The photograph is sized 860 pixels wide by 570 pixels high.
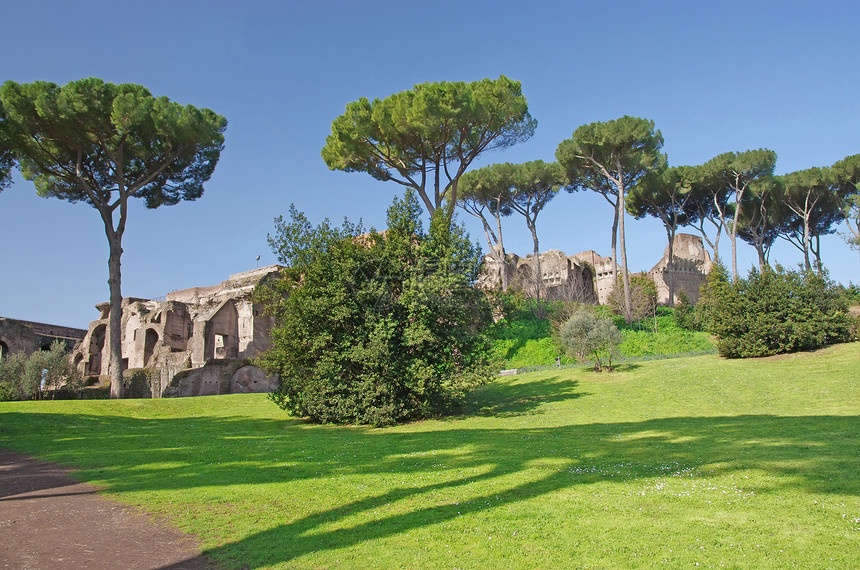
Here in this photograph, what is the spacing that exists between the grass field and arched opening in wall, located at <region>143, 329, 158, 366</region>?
60.6 ft

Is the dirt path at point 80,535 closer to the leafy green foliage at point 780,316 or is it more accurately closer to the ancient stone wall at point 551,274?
the leafy green foliage at point 780,316

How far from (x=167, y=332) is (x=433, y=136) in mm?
19217

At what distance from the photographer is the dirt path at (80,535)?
13.4ft

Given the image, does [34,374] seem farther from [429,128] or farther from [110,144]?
[429,128]

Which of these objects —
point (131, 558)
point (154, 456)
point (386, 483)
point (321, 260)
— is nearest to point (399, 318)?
point (321, 260)

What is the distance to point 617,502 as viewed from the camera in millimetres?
5180

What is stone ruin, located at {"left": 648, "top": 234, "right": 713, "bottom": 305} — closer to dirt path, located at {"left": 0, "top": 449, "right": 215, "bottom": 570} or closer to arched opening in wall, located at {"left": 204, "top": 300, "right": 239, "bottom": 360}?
arched opening in wall, located at {"left": 204, "top": 300, "right": 239, "bottom": 360}

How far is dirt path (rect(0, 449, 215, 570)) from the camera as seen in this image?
4.10m

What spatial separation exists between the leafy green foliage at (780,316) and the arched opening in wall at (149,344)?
2789 cm

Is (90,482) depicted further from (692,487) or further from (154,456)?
(692,487)

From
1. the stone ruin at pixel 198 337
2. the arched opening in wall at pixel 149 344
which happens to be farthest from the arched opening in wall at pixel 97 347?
the arched opening in wall at pixel 149 344

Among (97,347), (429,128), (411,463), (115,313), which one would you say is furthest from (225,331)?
(411,463)

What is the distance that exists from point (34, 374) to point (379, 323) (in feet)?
50.9

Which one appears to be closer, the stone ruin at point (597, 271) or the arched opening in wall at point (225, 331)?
the arched opening in wall at point (225, 331)
